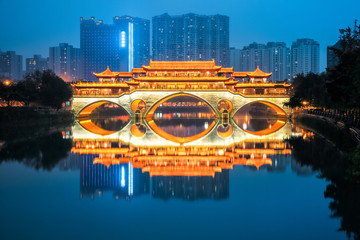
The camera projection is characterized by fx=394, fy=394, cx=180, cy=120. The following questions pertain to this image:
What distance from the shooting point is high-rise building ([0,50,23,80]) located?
4857 inches

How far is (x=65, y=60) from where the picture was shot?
430ft

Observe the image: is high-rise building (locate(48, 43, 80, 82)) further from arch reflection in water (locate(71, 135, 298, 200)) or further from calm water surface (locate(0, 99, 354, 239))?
calm water surface (locate(0, 99, 354, 239))

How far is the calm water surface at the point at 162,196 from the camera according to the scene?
832 centimetres

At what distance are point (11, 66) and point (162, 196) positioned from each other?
12742cm

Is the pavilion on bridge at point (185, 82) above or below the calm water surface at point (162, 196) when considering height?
above

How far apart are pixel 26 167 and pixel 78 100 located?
3364 cm

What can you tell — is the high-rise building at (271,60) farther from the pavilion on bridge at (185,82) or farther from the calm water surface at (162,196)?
the calm water surface at (162,196)

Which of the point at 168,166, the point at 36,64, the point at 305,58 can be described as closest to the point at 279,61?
the point at 305,58

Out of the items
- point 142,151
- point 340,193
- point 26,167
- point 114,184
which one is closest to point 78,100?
point 142,151

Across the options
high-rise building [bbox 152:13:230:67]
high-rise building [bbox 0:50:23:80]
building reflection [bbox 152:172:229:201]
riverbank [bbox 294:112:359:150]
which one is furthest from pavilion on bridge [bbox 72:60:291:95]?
high-rise building [bbox 0:50:23:80]

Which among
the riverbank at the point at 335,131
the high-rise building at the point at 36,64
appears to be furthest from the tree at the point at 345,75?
the high-rise building at the point at 36,64

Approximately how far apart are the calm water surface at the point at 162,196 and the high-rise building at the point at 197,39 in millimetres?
89187

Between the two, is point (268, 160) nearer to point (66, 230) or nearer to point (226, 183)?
point (226, 183)

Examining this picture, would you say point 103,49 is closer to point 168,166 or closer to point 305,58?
point 305,58
